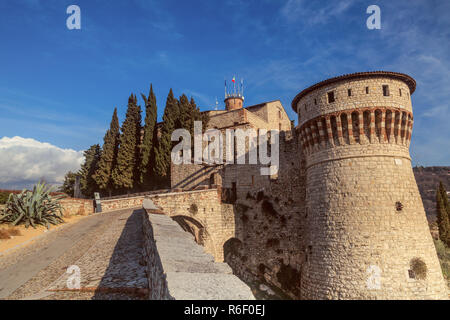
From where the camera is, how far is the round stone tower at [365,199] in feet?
47.7

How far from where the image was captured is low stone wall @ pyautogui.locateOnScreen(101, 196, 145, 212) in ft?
71.6

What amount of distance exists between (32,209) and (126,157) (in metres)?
17.8

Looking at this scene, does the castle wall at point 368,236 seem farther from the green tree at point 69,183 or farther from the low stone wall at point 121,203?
the green tree at point 69,183

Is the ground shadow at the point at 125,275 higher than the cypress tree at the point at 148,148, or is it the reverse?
the cypress tree at the point at 148,148

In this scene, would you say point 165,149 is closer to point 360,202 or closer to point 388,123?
point 360,202

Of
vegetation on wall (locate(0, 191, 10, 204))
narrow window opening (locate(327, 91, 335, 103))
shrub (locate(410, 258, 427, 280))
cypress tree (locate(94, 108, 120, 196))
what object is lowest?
shrub (locate(410, 258, 427, 280))

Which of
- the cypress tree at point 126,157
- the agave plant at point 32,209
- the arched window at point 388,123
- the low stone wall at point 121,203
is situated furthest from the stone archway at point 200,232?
the arched window at point 388,123

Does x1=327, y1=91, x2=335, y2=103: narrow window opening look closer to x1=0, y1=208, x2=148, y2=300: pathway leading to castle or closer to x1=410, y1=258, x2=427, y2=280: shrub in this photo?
x1=410, y1=258, x2=427, y2=280: shrub

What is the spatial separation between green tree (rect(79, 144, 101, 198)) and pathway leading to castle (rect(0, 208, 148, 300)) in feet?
89.1

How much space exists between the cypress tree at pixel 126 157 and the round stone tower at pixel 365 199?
72.4 feet

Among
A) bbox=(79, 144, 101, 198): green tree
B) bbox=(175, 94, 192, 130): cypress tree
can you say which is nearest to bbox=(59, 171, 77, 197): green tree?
bbox=(79, 144, 101, 198): green tree

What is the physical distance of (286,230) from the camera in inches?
848

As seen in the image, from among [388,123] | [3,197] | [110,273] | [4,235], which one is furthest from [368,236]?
[3,197]

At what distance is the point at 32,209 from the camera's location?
1552 cm
